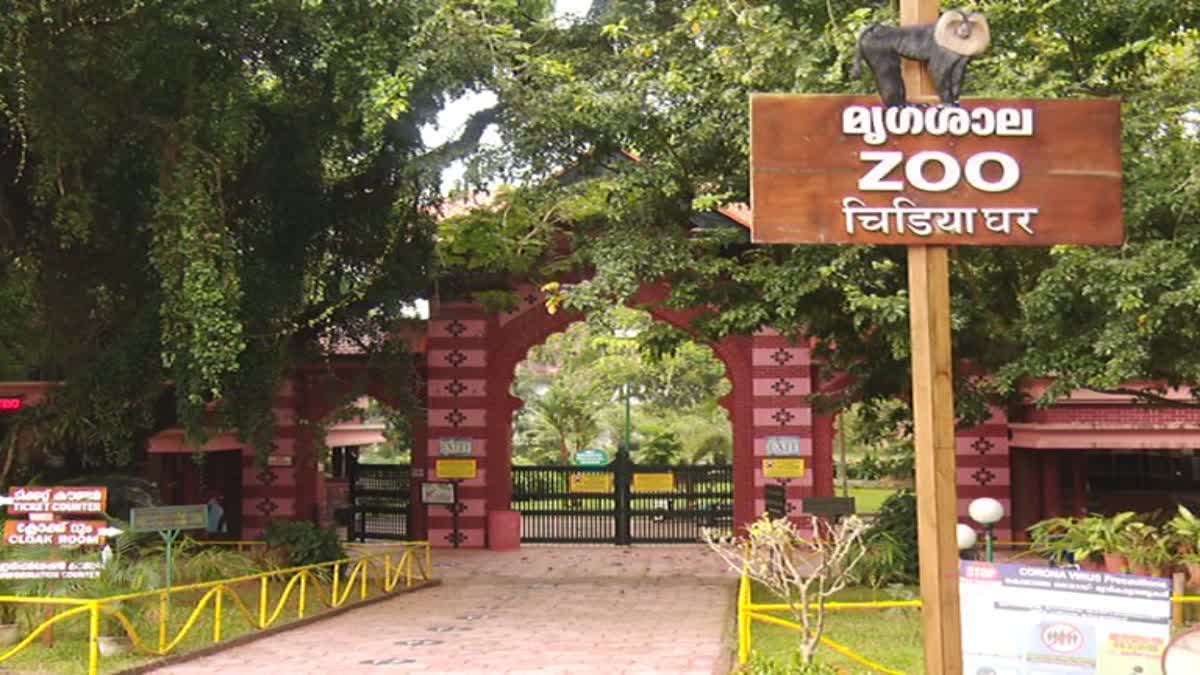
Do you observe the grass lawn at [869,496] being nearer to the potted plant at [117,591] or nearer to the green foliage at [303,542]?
the green foliage at [303,542]

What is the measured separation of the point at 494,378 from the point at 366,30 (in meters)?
11.1

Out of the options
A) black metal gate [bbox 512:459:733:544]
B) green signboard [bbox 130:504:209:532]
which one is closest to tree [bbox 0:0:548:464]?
green signboard [bbox 130:504:209:532]

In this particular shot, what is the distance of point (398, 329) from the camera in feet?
67.7

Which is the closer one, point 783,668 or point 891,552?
point 783,668

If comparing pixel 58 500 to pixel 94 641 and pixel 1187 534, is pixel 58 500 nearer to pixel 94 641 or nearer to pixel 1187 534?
pixel 94 641

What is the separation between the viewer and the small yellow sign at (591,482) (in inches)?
1006

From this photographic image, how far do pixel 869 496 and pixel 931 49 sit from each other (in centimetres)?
4095

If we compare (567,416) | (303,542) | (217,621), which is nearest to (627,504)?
(303,542)

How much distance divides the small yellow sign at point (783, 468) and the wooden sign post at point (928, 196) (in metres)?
16.1

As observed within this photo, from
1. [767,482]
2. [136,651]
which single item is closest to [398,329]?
[767,482]

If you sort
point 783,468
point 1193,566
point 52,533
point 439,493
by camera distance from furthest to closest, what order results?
point 439,493 < point 783,468 < point 1193,566 < point 52,533

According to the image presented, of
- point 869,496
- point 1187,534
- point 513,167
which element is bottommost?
point 869,496

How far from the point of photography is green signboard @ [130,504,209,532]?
12898 mm

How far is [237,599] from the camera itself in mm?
13094
